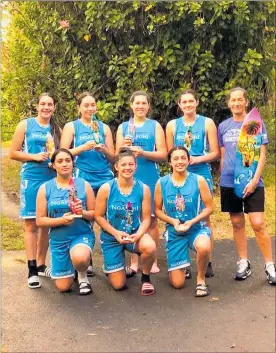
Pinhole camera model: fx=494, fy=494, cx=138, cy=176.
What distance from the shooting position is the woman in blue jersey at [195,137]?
4.79 metres

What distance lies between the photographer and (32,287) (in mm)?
4629

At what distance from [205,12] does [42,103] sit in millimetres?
3809

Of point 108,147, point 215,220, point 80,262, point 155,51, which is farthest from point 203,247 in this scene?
point 155,51

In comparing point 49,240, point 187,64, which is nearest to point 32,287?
point 49,240

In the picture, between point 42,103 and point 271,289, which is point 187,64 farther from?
point 271,289

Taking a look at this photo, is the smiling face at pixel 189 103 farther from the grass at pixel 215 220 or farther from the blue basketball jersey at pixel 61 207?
the grass at pixel 215 220

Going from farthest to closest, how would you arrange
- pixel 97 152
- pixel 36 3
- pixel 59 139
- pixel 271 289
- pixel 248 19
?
pixel 36 3
pixel 248 19
pixel 59 139
pixel 97 152
pixel 271 289

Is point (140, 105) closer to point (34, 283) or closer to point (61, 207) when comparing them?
point (61, 207)

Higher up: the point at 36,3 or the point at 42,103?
the point at 36,3

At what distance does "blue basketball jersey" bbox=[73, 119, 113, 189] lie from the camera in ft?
15.7

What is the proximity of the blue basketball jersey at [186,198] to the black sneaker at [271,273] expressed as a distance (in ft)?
2.53

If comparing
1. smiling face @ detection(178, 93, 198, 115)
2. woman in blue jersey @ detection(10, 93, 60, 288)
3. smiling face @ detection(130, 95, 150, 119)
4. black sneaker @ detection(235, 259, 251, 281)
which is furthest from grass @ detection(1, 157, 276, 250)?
smiling face @ detection(130, 95, 150, 119)

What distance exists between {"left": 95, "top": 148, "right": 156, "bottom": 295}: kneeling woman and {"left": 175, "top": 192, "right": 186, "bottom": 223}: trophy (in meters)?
0.26

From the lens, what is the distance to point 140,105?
188 inches
